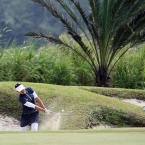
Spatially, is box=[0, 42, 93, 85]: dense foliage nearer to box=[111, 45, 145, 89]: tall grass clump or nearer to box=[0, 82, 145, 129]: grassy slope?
box=[111, 45, 145, 89]: tall grass clump

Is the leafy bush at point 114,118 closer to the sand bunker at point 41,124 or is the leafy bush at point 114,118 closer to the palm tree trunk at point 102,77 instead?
the sand bunker at point 41,124

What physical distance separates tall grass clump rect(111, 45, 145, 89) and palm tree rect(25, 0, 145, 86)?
79.1 inches

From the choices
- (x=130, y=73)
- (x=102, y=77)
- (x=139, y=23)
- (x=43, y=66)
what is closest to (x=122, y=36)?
(x=139, y=23)

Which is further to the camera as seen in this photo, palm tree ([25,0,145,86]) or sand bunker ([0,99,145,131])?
palm tree ([25,0,145,86])

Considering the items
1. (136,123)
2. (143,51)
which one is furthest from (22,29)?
(136,123)

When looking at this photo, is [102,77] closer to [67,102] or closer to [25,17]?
[67,102]

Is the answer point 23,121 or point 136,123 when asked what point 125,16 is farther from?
point 23,121

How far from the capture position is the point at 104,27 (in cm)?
1984

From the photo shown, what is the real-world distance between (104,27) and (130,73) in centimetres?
407

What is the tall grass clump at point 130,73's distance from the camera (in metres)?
23.2

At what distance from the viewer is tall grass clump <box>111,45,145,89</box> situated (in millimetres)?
23203

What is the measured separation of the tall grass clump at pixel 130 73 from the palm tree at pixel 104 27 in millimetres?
2009

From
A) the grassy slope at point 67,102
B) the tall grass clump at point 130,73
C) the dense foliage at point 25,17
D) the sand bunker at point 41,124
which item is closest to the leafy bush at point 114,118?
the grassy slope at point 67,102

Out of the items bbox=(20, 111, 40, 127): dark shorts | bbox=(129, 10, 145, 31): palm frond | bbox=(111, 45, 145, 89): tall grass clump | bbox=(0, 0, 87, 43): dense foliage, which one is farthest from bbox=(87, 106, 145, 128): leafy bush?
bbox=(0, 0, 87, 43): dense foliage
